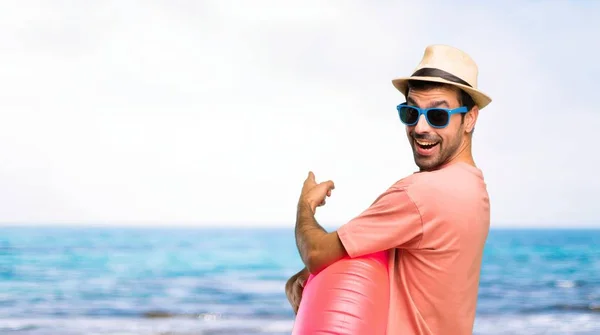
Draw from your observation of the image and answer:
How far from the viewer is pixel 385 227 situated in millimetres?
2613

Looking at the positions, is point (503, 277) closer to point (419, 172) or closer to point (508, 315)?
point (508, 315)

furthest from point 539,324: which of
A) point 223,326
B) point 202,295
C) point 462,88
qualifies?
point 462,88

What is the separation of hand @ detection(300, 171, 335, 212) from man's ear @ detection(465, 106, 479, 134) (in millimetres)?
528

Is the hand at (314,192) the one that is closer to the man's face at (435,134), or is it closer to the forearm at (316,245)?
the forearm at (316,245)

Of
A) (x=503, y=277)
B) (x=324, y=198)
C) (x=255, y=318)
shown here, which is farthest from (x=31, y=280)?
(x=324, y=198)

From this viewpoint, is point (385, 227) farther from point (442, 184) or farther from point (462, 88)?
point (462, 88)

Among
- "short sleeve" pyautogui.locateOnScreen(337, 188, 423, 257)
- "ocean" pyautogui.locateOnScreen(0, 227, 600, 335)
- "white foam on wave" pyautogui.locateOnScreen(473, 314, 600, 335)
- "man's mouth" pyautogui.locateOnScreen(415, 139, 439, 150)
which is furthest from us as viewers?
"ocean" pyautogui.locateOnScreen(0, 227, 600, 335)

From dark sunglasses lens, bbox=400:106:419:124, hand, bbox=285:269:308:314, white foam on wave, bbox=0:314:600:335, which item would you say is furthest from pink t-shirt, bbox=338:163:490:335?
white foam on wave, bbox=0:314:600:335

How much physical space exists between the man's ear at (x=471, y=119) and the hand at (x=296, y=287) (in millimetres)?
774

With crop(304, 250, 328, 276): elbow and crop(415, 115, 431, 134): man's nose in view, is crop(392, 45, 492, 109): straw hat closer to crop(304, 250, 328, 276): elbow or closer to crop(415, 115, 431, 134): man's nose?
crop(415, 115, 431, 134): man's nose

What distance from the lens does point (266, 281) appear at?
22234 millimetres

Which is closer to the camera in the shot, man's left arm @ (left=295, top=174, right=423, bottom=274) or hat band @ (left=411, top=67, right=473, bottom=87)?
man's left arm @ (left=295, top=174, right=423, bottom=274)

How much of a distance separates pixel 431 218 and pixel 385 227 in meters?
0.15

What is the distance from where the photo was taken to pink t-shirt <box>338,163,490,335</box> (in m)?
2.60
